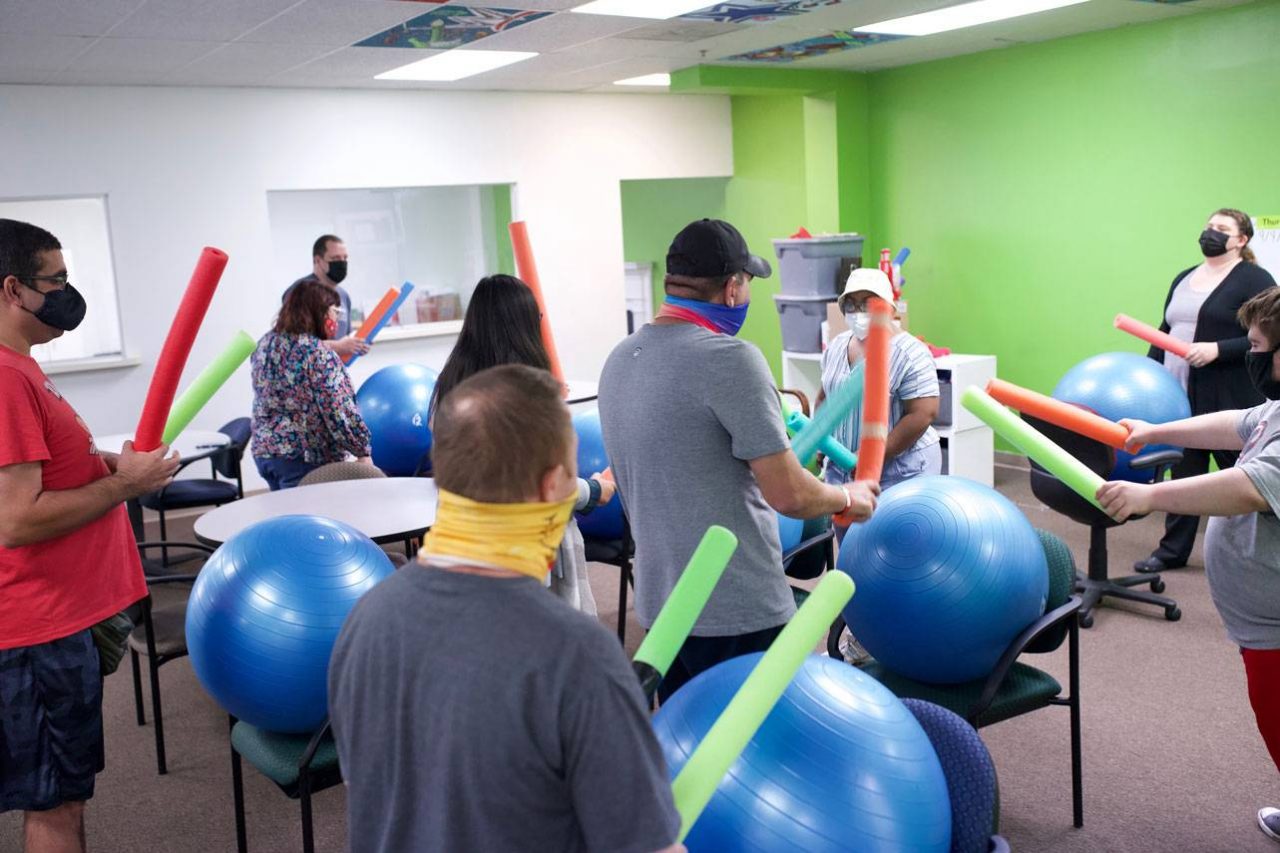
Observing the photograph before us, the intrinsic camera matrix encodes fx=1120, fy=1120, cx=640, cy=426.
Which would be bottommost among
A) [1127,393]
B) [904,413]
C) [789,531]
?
[789,531]

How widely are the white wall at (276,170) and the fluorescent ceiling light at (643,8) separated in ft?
9.54

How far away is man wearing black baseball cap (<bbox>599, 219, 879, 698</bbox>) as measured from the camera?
7.43 ft

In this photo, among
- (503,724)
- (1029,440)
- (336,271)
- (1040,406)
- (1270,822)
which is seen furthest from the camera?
(336,271)

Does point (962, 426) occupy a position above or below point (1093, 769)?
above

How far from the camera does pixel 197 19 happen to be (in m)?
5.15

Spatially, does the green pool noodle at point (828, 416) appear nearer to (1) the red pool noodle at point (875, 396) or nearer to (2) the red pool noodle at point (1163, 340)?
(1) the red pool noodle at point (875, 396)

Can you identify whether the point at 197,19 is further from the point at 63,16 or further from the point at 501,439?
the point at 501,439

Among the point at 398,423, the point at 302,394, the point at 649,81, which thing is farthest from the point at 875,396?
the point at 649,81

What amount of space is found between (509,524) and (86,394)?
6.86 meters

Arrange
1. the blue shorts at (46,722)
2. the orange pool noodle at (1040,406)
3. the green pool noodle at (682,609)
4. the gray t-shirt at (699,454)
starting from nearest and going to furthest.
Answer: the green pool noodle at (682,609)
the gray t-shirt at (699,454)
the blue shorts at (46,722)
the orange pool noodle at (1040,406)

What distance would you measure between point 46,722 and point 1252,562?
8.96 ft

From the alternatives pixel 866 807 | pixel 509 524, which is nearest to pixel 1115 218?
pixel 866 807

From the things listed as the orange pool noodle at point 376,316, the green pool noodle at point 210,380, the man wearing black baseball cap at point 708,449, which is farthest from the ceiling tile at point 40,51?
the man wearing black baseball cap at point 708,449

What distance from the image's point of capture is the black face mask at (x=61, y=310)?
93.8 inches
